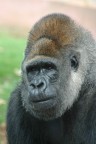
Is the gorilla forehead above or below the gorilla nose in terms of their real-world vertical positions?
above

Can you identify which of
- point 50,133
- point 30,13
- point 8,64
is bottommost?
point 50,133

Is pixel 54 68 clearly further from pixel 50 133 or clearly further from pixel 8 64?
pixel 8 64

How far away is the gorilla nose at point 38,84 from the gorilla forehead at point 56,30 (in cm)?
45

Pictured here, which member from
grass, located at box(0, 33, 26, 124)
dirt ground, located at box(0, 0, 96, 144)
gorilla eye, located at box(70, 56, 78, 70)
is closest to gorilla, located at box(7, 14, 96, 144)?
gorilla eye, located at box(70, 56, 78, 70)

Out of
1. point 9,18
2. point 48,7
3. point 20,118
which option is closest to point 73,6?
point 48,7

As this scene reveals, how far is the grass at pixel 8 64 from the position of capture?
945cm

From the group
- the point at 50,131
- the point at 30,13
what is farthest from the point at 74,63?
the point at 30,13

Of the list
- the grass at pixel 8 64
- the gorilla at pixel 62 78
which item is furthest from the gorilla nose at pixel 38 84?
the grass at pixel 8 64

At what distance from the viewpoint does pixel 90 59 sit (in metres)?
5.98

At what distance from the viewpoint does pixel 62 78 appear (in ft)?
19.1

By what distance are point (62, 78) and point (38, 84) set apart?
31 cm

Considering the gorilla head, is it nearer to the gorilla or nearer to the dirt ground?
the gorilla

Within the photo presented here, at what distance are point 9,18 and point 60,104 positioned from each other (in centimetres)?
1295

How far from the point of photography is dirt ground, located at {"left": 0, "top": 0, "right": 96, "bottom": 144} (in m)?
17.7
